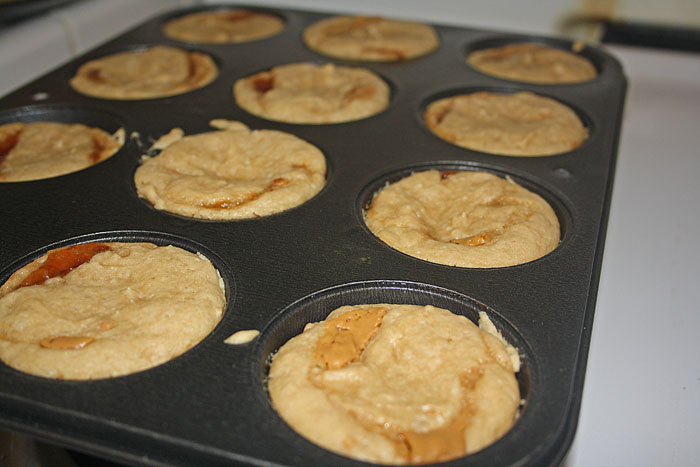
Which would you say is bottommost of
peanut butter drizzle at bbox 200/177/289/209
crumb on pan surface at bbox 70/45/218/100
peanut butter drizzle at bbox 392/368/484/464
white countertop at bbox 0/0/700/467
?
white countertop at bbox 0/0/700/467

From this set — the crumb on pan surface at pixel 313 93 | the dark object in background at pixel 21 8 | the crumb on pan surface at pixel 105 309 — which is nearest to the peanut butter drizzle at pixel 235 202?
the crumb on pan surface at pixel 105 309

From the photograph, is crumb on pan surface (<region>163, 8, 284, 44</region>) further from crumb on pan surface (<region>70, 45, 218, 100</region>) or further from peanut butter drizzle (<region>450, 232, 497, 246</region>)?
peanut butter drizzle (<region>450, 232, 497, 246</region>)

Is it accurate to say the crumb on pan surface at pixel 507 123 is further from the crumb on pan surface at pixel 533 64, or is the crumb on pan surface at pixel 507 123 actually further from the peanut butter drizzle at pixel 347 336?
the peanut butter drizzle at pixel 347 336

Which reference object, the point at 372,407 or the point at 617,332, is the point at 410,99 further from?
the point at 372,407

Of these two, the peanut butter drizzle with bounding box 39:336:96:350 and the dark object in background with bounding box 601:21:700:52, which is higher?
the dark object in background with bounding box 601:21:700:52

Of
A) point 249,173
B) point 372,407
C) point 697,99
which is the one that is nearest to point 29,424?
point 372,407

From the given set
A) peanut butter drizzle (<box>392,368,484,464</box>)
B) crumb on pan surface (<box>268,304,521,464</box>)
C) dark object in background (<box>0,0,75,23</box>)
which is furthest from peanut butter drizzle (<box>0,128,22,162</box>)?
peanut butter drizzle (<box>392,368,484,464</box>)
